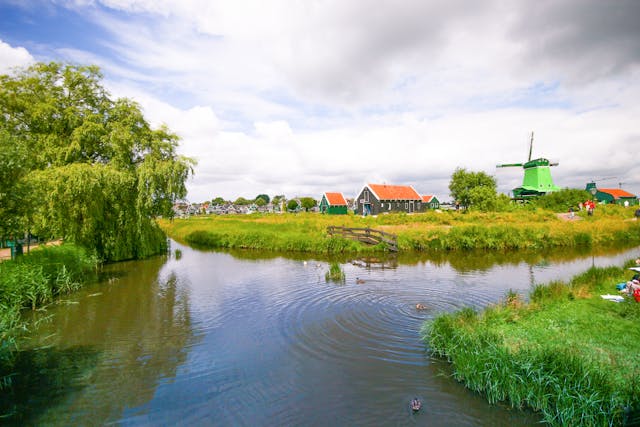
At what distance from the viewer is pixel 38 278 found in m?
13.9

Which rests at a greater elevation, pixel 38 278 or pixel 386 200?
pixel 386 200

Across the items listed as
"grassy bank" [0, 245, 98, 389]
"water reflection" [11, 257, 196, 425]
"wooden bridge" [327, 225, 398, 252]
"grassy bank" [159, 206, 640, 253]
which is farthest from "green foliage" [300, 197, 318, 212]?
"water reflection" [11, 257, 196, 425]

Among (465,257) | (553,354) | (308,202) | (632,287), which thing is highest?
(308,202)

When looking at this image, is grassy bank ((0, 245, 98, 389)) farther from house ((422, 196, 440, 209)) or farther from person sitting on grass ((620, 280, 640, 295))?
house ((422, 196, 440, 209))

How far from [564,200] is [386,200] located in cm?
2769

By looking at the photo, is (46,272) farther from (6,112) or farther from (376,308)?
(376,308)

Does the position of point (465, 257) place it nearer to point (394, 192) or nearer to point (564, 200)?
point (564, 200)

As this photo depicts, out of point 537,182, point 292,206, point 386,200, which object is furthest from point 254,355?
point 292,206

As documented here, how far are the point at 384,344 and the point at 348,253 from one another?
59.8 feet

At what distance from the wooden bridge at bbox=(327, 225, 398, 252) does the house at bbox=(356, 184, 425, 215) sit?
29.1 metres

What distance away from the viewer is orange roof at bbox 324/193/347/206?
72.1 metres

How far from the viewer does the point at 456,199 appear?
7319cm

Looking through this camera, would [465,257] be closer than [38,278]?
No

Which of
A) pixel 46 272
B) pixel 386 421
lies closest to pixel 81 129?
pixel 46 272
